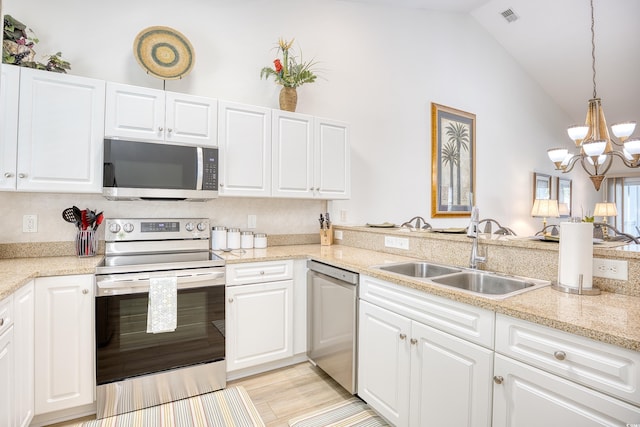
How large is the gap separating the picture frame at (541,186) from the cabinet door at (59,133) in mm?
5855

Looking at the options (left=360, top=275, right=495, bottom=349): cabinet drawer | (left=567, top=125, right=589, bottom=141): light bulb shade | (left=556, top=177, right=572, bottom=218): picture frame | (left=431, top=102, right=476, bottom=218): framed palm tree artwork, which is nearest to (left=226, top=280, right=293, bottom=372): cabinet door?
(left=360, top=275, right=495, bottom=349): cabinet drawer

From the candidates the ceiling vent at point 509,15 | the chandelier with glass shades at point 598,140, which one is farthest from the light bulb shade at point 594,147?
the ceiling vent at point 509,15

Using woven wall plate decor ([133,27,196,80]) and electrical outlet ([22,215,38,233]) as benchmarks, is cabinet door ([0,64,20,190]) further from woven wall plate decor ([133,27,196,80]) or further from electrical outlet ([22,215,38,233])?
woven wall plate decor ([133,27,196,80])

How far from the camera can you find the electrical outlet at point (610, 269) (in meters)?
1.45

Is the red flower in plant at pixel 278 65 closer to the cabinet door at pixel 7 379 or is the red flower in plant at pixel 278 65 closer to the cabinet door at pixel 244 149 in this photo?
the cabinet door at pixel 244 149

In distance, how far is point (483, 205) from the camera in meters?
4.65

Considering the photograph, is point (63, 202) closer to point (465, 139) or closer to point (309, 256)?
point (309, 256)

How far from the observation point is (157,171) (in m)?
2.24

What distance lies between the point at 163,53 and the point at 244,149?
878 mm

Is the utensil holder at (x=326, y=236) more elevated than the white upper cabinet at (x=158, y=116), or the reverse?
the white upper cabinet at (x=158, y=116)

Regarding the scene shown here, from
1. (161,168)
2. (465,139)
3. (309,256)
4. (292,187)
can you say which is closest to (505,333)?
(309,256)

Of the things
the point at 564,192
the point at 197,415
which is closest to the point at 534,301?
the point at 197,415

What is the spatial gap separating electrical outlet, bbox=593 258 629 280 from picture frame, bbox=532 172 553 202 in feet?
14.7

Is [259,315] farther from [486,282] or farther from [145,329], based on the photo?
[486,282]
